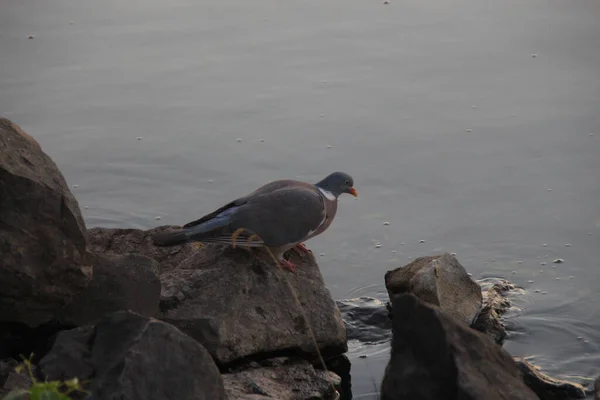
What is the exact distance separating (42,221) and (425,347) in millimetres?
1853

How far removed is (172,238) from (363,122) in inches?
111

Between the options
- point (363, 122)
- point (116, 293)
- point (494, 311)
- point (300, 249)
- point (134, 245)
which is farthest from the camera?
point (363, 122)

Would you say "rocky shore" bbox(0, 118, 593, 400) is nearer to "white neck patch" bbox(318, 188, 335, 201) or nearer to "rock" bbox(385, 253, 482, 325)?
"rock" bbox(385, 253, 482, 325)

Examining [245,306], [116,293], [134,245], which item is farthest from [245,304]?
[134,245]

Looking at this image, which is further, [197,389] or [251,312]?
[251,312]

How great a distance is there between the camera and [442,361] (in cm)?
473

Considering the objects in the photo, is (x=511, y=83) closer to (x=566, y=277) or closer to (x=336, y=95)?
(x=336, y=95)

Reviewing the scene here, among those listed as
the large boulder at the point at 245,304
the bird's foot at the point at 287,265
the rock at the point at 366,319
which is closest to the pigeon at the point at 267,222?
the bird's foot at the point at 287,265

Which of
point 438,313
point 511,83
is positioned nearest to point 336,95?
point 511,83

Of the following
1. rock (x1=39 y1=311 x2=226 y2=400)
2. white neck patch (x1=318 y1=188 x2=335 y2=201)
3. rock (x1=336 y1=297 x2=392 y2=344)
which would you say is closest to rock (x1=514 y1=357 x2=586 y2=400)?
rock (x1=336 y1=297 x2=392 y2=344)

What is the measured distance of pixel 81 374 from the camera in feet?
14.3

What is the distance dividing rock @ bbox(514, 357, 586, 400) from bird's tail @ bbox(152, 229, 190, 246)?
1.90 m

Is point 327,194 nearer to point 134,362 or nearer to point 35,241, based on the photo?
point 35,241

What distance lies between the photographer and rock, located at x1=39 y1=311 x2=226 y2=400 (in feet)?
13.7
